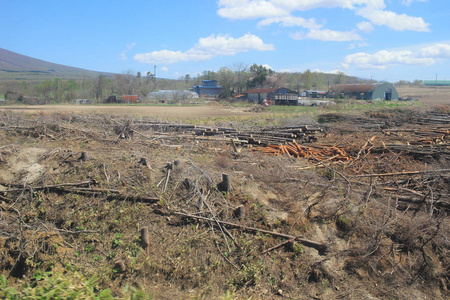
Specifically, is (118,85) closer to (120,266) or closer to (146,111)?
(146,111)

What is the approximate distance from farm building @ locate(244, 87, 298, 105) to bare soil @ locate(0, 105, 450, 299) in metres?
40.1

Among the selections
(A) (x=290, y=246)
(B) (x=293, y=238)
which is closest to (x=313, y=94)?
(B) (x=293, y=238)

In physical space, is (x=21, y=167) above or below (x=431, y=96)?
below

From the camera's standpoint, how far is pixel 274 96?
5100 cm

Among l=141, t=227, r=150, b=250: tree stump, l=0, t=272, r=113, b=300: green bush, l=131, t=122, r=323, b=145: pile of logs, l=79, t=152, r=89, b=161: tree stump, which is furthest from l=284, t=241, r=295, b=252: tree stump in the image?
l=131, t=122, r=323, b=145: pile of logs

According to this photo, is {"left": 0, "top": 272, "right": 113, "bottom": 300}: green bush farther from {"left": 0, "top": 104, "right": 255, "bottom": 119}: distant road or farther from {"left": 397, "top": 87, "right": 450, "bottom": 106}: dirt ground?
{"left": 397, "top": 87, "right": 450, "bottom": 106}: dirt ground

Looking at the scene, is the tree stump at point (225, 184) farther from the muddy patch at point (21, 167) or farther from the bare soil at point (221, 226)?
the muddy patch at point (21, 167)

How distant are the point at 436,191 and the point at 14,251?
947 cm

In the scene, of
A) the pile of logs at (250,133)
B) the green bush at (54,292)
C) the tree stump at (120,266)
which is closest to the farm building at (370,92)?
the pile of logs at (250,133)

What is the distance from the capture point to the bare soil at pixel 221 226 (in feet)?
19.1

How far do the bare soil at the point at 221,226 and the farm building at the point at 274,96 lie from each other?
40089 millimetres

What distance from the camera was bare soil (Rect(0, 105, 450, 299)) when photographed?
581 centimetres

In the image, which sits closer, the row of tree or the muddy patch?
the muddy patch

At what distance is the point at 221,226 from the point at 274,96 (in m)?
46.3
